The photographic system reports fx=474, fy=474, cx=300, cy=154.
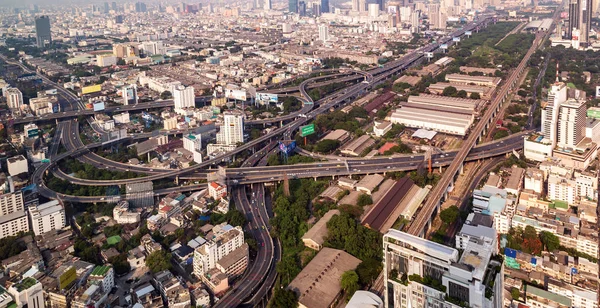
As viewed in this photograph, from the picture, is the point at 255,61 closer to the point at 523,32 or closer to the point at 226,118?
the point at 226,118

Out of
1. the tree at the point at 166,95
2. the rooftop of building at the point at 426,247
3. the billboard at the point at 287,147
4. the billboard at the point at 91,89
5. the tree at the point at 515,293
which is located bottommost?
the tree at the point at 515,293

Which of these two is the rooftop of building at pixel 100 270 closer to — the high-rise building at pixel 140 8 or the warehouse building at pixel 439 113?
the warehouse building at pixel 439 113

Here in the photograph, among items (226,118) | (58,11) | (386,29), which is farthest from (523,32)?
(58,11)

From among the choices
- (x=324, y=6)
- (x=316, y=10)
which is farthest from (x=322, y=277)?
(x=324, y=6)

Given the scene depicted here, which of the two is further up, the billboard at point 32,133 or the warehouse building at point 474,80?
the warehouse building at point 474,80

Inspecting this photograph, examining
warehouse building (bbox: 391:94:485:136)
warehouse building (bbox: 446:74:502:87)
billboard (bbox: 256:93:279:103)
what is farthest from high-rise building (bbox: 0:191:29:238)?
warehouse building (bbox: 446:74:502:87)

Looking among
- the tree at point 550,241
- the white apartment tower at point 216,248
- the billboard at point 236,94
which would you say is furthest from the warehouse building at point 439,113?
the white apartment tower at point 216,248

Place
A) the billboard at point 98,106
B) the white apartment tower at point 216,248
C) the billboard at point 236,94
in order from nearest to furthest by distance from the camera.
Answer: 1. the white apartment tower at point 216,248
2. the billboard at point 98,106
3. the billboard at point 236,94
